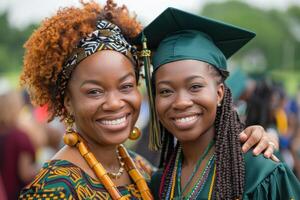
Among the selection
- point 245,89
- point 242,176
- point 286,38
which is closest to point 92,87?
point 242,176

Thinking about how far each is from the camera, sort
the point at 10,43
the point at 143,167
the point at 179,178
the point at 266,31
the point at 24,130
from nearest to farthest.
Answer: the point at 179,178, the point at 143,167, the point at 24,130, the point at 10,43, the point at 266,31

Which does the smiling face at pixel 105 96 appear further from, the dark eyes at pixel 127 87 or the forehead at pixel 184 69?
the forehead at pixel 184 69

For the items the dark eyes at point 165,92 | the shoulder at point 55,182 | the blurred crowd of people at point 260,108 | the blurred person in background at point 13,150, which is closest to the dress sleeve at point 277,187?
the dark eyes at point 165,92

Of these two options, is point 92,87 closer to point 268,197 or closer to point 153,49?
point 153,49

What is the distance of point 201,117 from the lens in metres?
3.33

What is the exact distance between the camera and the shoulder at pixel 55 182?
3115mm

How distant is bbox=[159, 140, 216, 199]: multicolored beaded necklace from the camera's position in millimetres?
3340

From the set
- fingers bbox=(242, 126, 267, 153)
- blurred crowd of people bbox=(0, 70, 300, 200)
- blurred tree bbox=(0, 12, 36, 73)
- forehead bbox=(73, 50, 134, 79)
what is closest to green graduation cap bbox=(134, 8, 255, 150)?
forehead bbox=(73, 50, 134, 79)

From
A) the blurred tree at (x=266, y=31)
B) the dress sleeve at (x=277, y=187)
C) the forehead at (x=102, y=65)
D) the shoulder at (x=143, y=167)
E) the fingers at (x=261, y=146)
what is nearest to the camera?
the dress sleeve at (x=277, y=187)

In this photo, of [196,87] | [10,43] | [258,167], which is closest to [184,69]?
[196,87]

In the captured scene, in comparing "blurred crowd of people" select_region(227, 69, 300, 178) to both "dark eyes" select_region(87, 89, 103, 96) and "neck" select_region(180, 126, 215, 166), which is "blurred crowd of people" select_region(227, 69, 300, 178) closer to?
"neck" select_region(180, 126, 215, 166)

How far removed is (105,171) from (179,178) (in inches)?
17.8

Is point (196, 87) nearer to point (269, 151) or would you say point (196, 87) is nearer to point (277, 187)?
point (269, 151)

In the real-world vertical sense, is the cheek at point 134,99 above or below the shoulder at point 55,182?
above
